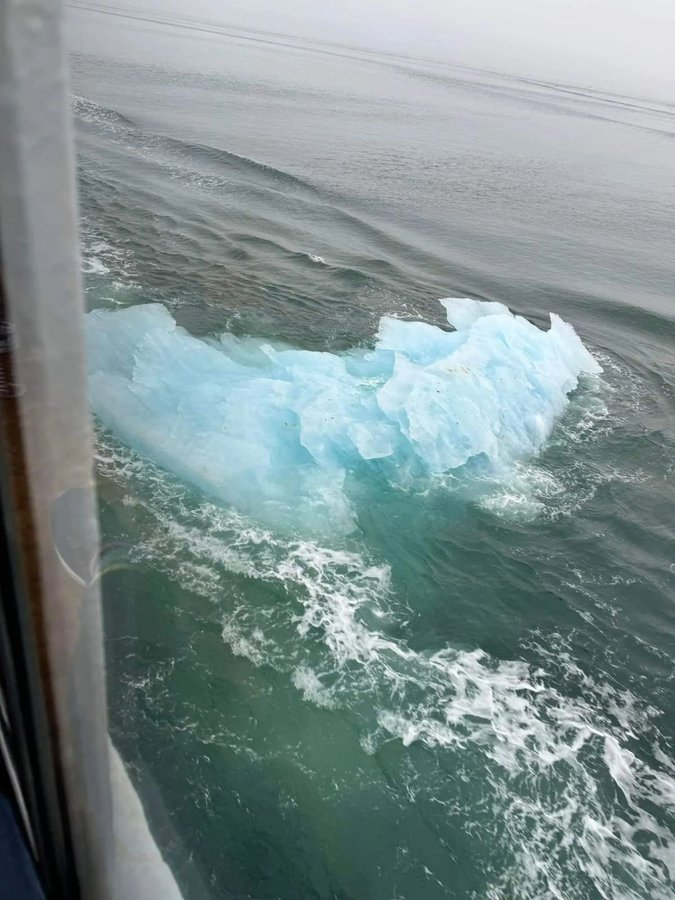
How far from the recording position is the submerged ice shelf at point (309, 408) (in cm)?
629

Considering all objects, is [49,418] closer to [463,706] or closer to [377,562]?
[463,706]

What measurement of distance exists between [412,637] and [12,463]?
4.89 metres

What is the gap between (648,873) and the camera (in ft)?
13.3

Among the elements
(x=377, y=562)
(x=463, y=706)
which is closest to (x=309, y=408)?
(x=377, y=562)

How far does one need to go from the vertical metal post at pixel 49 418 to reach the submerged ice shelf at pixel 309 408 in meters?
4.96

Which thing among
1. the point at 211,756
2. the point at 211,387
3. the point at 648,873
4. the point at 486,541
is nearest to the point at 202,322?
the point at 211,387

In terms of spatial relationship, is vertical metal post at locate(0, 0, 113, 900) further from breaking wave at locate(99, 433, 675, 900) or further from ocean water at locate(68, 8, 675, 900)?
breaking wave at locate(99, 433, 675, 900)

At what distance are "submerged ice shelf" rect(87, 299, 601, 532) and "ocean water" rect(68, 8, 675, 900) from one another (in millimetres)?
33

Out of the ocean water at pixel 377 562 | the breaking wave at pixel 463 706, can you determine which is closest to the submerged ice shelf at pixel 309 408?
the ocean water at pixel 377 562

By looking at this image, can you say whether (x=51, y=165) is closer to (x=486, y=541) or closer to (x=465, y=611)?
(x=465, y=611)

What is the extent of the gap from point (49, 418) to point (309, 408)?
611cm

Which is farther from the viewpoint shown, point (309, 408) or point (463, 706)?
point (309, 408)

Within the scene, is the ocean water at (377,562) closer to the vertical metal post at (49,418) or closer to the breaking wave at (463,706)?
the breaking wave at (463,706)

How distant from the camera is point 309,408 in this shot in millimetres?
6910
